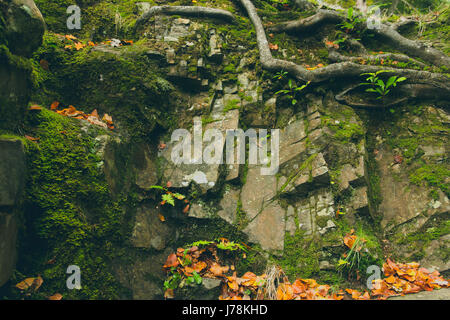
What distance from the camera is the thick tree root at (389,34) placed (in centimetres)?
587

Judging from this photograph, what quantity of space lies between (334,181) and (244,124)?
6.98 ft

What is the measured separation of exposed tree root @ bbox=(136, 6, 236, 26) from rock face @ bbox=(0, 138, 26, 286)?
465cm

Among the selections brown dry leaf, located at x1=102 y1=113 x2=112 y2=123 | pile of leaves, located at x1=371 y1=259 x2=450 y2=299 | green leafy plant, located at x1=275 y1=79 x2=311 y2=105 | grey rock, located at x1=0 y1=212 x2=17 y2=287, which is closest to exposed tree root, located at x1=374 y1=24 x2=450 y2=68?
green leafy plant, located at x1=275 y1=79 x2=311 y2=105

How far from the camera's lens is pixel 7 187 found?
9.47 feet

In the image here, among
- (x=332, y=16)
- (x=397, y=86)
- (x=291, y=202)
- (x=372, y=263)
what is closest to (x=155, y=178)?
(x=291, y=202)

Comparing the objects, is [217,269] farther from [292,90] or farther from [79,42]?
[79,42]

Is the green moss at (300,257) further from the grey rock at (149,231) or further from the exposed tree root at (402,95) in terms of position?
the exposed tree root at (402,95)

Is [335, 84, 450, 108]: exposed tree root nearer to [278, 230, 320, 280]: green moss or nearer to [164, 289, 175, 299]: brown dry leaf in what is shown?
[278, 230, 320, 280]: green moss

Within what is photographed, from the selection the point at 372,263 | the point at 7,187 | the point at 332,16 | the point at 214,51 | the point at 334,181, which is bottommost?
the point at 372,263

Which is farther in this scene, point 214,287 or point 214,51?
point 214,51

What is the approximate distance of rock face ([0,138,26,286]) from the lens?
283 cm

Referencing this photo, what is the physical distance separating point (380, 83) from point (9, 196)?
6.31 metres

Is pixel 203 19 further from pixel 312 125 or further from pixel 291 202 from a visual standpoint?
pixel 291 202

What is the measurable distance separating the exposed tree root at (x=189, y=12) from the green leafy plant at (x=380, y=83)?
3645mm
